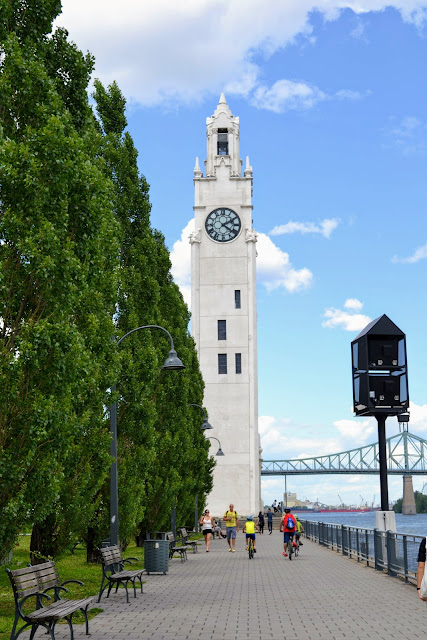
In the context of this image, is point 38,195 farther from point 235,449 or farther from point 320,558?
point 235,449

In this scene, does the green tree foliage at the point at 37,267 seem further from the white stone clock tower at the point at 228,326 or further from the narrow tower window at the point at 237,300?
the narrow tower window at the point at 237,300

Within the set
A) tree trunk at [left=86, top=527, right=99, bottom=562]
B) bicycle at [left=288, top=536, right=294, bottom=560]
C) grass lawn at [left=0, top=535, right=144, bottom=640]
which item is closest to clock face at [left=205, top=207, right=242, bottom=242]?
grass lawn at [left=0, top=535, right=144, bottom=640]

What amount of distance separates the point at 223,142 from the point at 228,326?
2111cm

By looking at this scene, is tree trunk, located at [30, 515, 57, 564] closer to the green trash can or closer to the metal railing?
the green trash can

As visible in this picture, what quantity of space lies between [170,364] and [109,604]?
19.4 ft

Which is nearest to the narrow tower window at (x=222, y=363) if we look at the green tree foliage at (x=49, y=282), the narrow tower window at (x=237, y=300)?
the narrow tower window at (x=237, y=300)

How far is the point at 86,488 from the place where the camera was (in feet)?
62.3

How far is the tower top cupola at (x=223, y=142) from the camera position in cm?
8400

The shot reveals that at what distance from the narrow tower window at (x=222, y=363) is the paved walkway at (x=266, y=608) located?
52.9 m

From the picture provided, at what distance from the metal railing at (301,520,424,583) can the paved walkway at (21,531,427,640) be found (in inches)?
13.9

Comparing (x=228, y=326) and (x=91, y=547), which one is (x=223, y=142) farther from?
(x=91, y=547)

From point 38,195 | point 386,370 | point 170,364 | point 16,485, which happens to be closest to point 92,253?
point 38,195

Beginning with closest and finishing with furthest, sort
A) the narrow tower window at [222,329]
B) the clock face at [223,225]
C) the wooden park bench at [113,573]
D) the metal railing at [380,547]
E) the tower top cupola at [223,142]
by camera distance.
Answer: the wooden park bench at [113,573] → the metal railing at [380,547] → the narrow tower window at [222,329] → the clock face at [223,225] → the tower top cupola at [223,142]

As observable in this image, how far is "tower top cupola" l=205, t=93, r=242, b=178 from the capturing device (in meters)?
84.0
